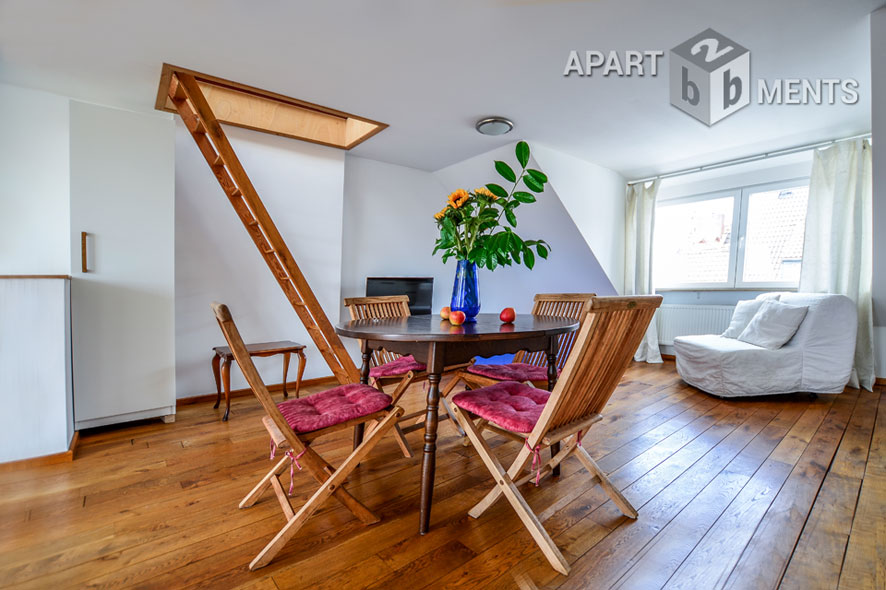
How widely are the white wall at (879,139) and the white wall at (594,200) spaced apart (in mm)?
2156

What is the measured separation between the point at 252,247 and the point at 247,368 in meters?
2.59

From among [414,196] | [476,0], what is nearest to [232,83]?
[476,0]

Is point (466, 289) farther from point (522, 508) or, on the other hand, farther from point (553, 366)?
point (522, 508)

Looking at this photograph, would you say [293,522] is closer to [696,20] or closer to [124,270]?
[124,270]

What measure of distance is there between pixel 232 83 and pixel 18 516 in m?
2.62

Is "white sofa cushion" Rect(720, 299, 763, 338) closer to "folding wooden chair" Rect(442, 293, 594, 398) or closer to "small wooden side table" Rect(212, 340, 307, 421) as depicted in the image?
"folding wooden chair" Rect(442, 293, 594, 398)

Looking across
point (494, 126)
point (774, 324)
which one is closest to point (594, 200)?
point (494, 126)

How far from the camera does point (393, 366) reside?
92.1 inches

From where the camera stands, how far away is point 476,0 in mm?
1822

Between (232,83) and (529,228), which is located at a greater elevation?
(232,83)

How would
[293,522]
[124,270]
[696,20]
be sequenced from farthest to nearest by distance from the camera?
[124,270], [696,20], [293,522]

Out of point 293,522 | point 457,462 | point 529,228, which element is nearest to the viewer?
point 293,522

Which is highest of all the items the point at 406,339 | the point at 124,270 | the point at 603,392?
the point at 124,270

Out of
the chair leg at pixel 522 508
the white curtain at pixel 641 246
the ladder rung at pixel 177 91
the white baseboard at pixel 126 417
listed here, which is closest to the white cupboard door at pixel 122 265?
the white baseboard at pixel 126 417
